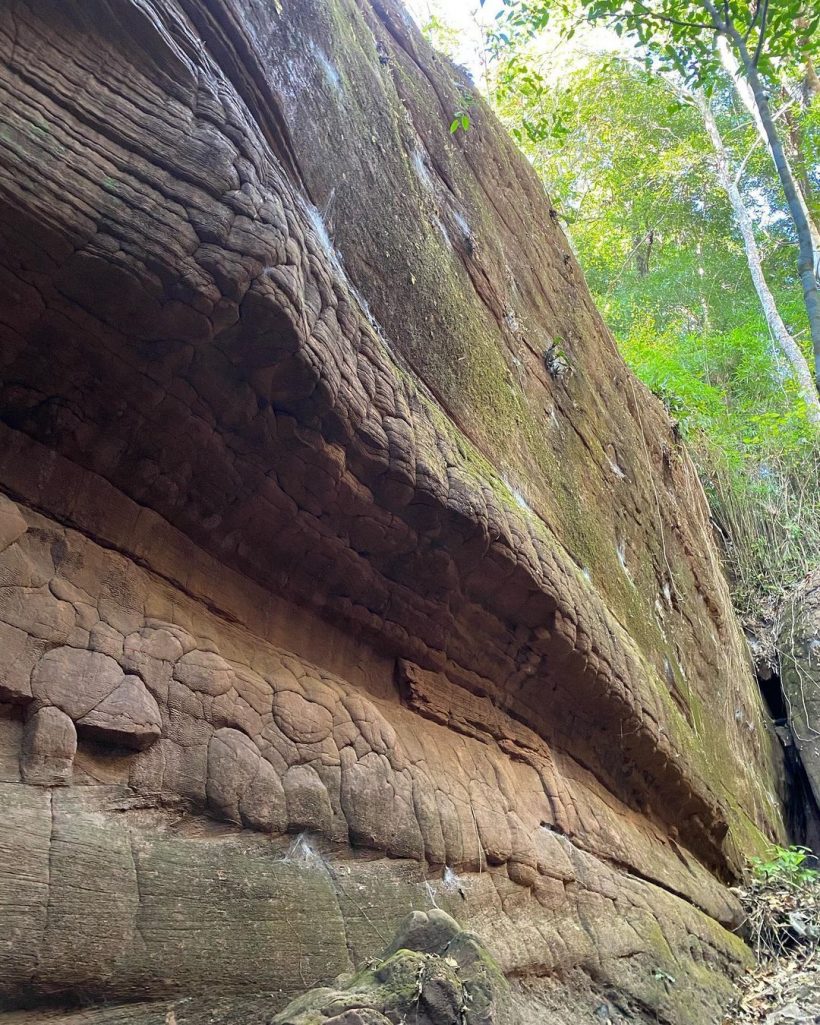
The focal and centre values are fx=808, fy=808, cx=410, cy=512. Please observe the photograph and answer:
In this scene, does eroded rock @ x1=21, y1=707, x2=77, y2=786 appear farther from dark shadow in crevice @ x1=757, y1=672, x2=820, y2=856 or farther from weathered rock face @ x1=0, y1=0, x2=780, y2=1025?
dark shadow in crevice @ x1=757, y1=672, x2=820, y2=856

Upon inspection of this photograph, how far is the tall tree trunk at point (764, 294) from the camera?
13.0 m

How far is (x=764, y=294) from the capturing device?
581 inches

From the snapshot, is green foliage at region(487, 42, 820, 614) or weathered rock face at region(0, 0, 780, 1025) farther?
green foliage at region(487, 42, 820, 614)

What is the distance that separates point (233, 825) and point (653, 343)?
14405 mm

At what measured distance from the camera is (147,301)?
7.93 ft

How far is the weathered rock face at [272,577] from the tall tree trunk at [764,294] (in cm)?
931

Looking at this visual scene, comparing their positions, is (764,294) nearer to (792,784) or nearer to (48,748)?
(792,784)

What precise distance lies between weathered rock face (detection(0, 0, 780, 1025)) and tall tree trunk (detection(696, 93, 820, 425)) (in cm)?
931

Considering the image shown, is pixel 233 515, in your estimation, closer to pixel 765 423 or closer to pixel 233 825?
pixel 233 825

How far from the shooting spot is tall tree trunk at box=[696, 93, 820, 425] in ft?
42.6

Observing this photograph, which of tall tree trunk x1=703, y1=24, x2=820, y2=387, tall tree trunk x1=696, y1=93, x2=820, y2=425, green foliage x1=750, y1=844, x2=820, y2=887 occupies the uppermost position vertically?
tall tree trunk x1=696, y1=93, x2=820, y2=425

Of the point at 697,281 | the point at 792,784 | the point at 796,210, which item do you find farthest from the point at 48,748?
the point at 697,281

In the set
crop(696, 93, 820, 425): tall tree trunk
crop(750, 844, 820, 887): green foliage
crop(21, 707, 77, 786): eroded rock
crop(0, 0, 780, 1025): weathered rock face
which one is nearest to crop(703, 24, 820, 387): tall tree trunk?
crop(0, 0, 780, 1025): weathered rock face

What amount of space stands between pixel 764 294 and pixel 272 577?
553 inches
